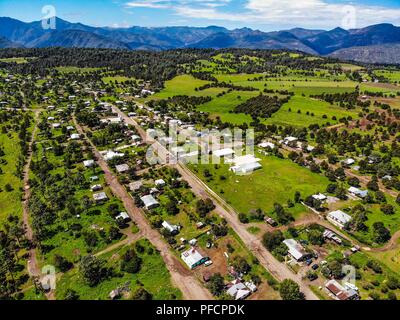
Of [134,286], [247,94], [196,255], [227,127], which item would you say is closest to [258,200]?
[196,255]

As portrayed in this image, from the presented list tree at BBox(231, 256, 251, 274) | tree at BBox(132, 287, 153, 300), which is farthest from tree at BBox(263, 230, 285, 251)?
tree at BBox(132, 287, 153, 300)

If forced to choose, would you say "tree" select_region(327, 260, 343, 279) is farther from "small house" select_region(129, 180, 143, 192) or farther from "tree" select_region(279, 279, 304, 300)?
"small house" select_region(129, 180, 143, 192)

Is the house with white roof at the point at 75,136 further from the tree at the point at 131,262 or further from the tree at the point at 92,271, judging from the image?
the tree at the point at 92,271

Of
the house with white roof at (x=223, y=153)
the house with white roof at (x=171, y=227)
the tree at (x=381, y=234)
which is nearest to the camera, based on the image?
the tree at (x=381, y=234)

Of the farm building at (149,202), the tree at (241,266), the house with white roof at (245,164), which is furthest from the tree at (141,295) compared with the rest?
the house with white roof at (245,164)

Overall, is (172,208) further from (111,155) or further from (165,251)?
(111,155)

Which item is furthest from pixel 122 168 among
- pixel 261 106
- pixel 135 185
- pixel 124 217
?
pixel 261 106
